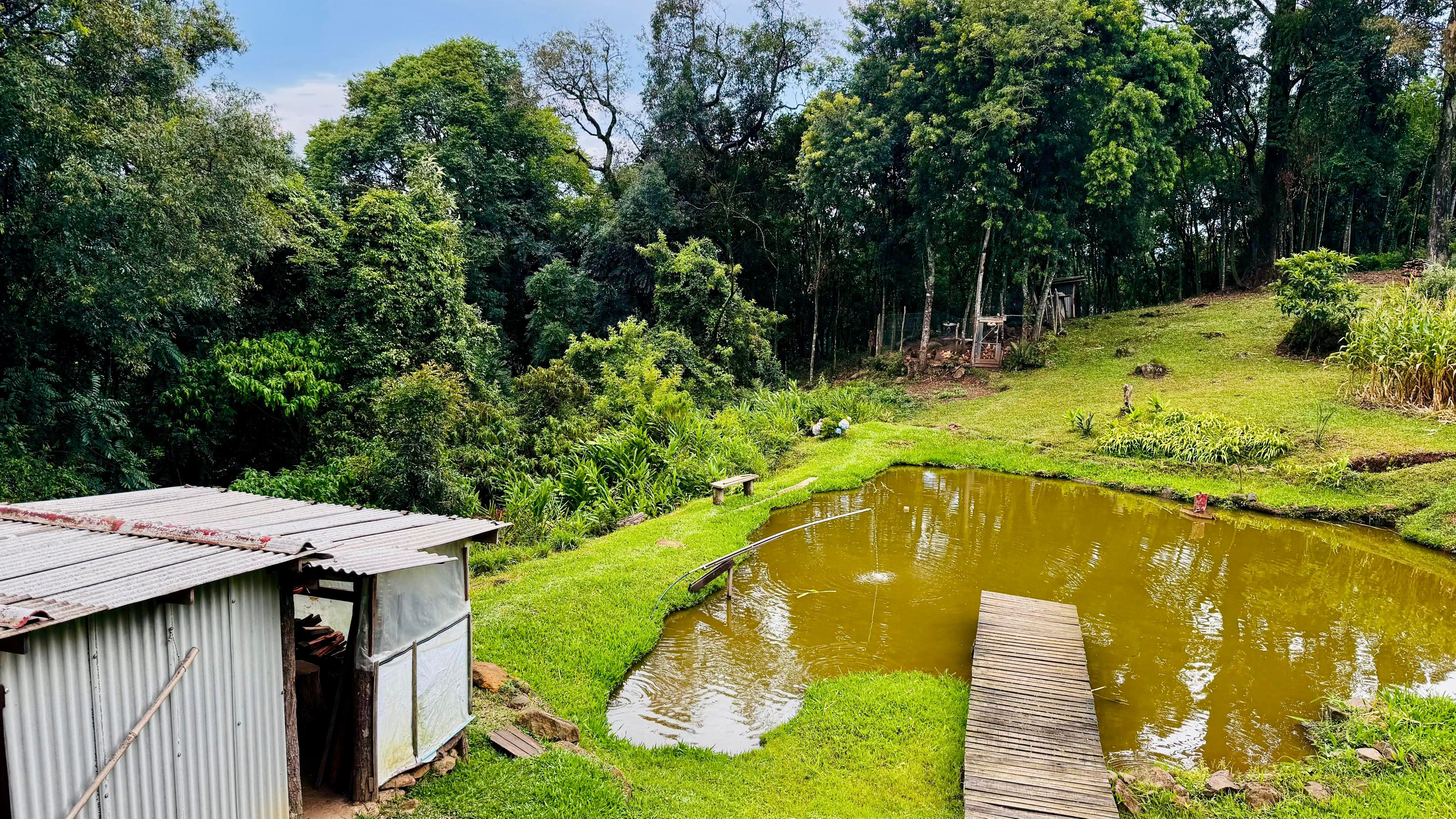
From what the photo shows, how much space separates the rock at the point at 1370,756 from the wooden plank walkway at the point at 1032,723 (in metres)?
1.98

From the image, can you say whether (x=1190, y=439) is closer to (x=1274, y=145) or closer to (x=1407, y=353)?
(x=1407, y=353)

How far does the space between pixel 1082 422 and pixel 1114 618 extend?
29.4 feet

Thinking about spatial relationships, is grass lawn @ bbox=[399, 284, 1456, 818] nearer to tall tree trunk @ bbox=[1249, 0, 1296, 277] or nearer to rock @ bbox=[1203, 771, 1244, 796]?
rock @ bbox=[1203, 771, 1244, 796]

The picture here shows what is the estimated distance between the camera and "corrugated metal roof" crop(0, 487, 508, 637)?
3732 millimetres

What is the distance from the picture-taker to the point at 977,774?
576 centimetres

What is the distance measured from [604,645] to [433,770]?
2604 millimetres

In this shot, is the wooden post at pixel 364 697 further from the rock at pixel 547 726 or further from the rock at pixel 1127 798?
the rock at pixel 1127 798

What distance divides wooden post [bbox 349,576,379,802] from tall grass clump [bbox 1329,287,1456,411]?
1821cm

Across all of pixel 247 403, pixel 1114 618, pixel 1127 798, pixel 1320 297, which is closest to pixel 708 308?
pixel 247 403

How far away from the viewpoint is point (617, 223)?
26109 millimetres

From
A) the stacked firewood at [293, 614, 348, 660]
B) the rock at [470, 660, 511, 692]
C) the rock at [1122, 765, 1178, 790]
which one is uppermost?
the stacked firewood at [293, 614, 348, 660]

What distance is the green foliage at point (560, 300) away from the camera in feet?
84.6

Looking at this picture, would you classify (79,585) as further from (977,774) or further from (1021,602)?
(1021,602)

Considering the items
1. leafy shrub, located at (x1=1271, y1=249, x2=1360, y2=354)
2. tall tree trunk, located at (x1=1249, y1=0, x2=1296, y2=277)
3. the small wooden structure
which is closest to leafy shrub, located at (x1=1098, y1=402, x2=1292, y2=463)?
leafy shrub, located at (x1=1271, y1=249, x2=1360, y2=354)
